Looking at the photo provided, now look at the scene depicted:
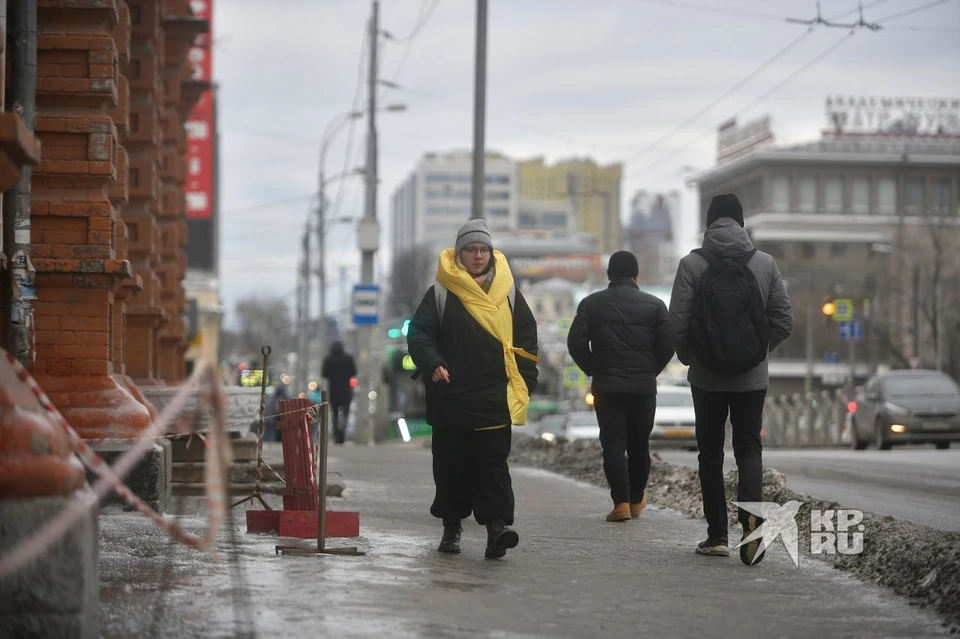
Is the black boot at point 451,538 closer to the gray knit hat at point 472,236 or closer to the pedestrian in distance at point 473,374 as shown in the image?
the pedestrian in distance at point 473,374

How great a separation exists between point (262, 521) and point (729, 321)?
3130 mm

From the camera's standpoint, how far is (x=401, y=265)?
15575 cm

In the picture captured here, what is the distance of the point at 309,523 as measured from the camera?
31.4ft

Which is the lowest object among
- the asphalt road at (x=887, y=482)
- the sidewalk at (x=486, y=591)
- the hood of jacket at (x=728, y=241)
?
the asphalt road at (x=887, y=482)

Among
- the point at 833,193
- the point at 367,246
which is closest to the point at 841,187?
the point at 833,193

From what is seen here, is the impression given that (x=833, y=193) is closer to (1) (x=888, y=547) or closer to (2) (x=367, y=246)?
(2) (x=367, y=246)

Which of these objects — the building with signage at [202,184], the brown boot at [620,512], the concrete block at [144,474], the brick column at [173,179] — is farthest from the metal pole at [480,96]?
the building with signage at [202,184]

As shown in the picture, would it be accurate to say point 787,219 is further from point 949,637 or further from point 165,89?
point 949,637

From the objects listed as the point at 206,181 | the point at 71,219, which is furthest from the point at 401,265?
the point at 71,219

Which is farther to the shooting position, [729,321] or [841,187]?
[841,187]

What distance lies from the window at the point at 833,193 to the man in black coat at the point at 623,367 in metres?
113

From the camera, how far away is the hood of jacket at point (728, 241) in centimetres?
931

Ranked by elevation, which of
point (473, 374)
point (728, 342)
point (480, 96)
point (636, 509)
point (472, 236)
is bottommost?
point (636, 509)

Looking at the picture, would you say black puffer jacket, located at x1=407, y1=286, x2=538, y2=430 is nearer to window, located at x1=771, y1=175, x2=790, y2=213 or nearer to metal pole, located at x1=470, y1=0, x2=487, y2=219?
metal pole, located at x1=470, y1=0, x2=487, y2=219
